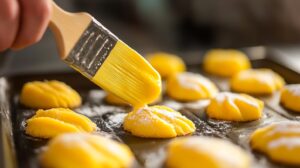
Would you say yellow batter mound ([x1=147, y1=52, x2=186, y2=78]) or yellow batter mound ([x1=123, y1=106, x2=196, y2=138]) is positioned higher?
yellow batter mound ([x1=123, y1=106, x2=196, y2=138])

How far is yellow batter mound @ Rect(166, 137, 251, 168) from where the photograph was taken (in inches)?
53.0

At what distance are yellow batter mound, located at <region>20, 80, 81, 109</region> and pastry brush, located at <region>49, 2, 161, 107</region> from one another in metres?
0.31

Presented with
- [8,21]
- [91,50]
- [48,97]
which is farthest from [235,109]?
[8,21]

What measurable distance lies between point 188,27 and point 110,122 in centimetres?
181

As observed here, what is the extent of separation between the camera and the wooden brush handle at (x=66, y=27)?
5.49ft

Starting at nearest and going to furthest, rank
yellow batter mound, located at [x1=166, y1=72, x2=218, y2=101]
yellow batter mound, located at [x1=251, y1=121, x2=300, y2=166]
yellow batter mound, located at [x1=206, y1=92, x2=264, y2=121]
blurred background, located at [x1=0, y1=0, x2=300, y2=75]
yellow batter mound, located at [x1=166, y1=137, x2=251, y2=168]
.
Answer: yellow batter mound, located at [x1=166, y1=137, x2=251, y2=168]
yellow batter mound, located at [x1=251, y1=121, x2=300, y2=166]
yellow batter mound, located at [x1=206, y1=92, x2=264, y2=121]
yellow batter mound, located at [x1=166, y1=72, x2=218, y2=101]
blurred background, located at [x1=0, y1=0, x2=300, y2=75]

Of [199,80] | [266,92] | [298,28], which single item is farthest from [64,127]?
[298,28]

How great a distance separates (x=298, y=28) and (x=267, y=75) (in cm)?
91

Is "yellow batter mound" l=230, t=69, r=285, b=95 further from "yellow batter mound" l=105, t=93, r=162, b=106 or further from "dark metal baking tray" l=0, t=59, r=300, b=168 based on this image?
"yellow batter mound" l=105, t=93, r=162, b=106

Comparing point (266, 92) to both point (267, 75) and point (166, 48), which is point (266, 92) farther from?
point (166, 48)

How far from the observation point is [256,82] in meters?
2.20

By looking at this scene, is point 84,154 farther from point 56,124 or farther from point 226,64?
point 226,64

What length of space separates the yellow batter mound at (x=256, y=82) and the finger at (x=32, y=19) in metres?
0.89

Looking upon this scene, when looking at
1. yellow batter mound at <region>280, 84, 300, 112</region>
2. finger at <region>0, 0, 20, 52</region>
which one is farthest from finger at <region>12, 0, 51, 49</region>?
yellow batter mound at <region>280, 84, 300, 112</region>
